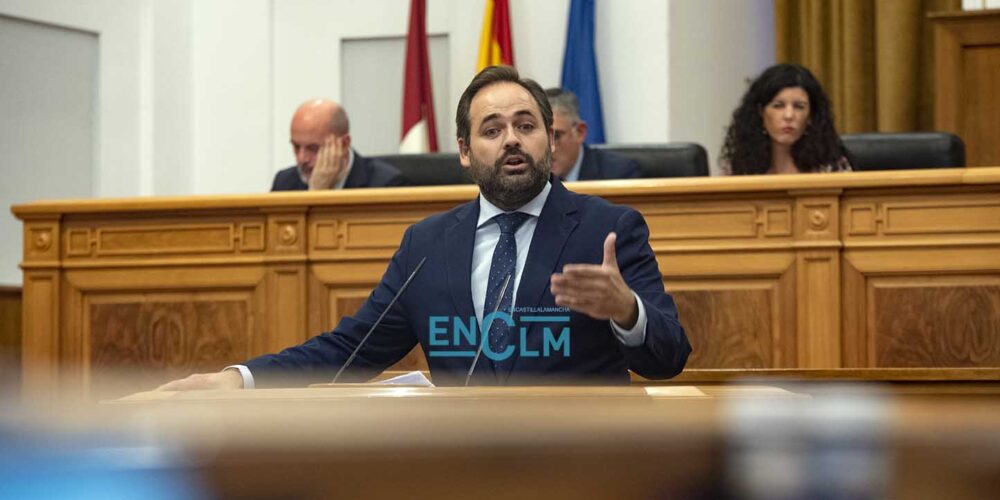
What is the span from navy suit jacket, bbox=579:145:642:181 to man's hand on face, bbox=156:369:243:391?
262cm

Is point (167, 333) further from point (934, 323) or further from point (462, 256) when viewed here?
point (934, 323)

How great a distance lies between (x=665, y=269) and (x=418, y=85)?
348 cm

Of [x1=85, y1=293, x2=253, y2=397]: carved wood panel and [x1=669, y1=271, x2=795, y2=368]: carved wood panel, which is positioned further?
[x1=85, y1=293, x2=253, y2=397]: carved wood panel

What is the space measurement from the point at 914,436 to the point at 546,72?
6.81 m

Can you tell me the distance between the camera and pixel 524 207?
2539 millimetres

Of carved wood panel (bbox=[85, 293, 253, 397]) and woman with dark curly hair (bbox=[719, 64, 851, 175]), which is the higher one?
woman with dark curly hair (bbox=[719, 64, 851, 175])

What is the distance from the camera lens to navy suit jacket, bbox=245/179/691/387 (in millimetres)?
2307

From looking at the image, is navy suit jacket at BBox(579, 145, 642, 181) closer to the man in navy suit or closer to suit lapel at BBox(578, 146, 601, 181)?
suit lapel at BBox(578, 146, 601, 181)

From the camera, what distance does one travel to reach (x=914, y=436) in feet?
1.44

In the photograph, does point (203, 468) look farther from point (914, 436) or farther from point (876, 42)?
point (876, 42)

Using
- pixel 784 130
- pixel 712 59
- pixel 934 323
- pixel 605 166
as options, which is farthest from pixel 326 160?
pixel 712 59

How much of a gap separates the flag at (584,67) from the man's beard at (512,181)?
168 inches

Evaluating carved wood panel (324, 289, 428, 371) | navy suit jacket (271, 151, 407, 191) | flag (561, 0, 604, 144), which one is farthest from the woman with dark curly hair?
flag (561, 0, 604, 144)

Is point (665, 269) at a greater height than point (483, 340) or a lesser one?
greater
